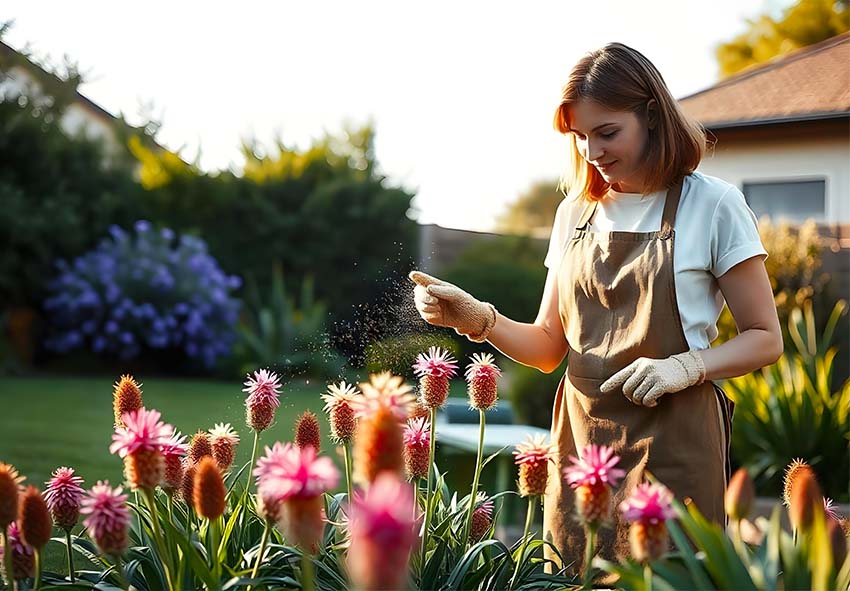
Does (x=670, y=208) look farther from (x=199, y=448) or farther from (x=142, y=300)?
(x=142, y=300)

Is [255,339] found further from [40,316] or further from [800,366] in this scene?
[800,366]

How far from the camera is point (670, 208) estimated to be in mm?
1981

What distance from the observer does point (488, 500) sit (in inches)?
79.5

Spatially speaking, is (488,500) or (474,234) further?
(474,234)

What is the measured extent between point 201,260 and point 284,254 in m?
1.00

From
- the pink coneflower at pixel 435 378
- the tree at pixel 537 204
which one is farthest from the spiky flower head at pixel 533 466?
the tree at pixel 537 204

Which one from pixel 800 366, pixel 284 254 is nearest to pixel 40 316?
pixel 284 254

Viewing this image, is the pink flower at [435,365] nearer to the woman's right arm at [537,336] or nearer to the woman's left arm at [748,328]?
the woman's right arm at [537,336]

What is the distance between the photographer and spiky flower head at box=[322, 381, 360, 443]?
175 centimetres

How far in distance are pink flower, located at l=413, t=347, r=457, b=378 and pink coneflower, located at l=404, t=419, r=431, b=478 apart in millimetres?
125

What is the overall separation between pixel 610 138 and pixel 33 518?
3.87 ft

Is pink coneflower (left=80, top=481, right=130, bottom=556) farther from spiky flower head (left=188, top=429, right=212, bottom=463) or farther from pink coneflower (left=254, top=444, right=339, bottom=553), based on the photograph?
spiky flower head (left=188, top=429, right=212, bottom=463)

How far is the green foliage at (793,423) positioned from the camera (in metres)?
6.05

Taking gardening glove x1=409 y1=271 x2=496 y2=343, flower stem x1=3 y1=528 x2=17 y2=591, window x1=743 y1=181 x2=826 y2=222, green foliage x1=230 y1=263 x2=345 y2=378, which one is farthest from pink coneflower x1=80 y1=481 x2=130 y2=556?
window x1=743 y1=181 x2=826 y2=222
